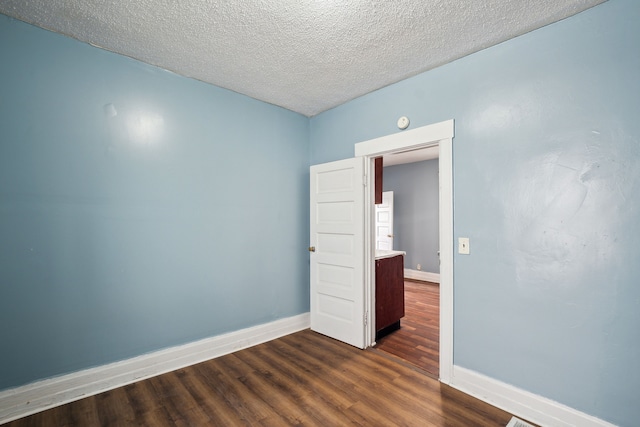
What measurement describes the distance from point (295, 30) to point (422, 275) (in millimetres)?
5537

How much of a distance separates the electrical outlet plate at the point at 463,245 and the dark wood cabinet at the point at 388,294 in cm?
→ 107

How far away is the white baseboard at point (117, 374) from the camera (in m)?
1.84

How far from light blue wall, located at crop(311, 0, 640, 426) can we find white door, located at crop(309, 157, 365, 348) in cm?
95

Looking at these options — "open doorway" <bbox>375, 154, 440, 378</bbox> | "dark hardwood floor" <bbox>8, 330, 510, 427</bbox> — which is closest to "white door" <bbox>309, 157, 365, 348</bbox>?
"dark hardwood floor" <bbox>8, 330, 510, 427</bbox>

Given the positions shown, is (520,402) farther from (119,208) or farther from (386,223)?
(386,223)

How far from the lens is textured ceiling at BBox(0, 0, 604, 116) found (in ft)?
5.57

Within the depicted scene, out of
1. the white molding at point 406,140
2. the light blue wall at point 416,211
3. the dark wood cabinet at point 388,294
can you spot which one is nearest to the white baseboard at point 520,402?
the dark wood cabinet at point 388,294

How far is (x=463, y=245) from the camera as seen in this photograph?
7.16 ft

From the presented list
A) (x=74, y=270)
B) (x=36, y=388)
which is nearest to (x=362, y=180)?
(x=74, y=270)

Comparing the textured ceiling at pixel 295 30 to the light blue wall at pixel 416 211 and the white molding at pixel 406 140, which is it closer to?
the white molding at pixel 406 140

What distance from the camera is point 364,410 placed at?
1901 mm

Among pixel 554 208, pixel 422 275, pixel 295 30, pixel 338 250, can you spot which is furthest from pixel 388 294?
pixel 422 275

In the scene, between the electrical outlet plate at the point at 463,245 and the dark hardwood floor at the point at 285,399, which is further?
the electrical outlet plate at the point at 463,245

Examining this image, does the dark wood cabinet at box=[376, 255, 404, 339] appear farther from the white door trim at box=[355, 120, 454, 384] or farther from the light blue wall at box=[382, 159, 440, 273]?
the light blue wall at box=[382, 159, 440, 273]
